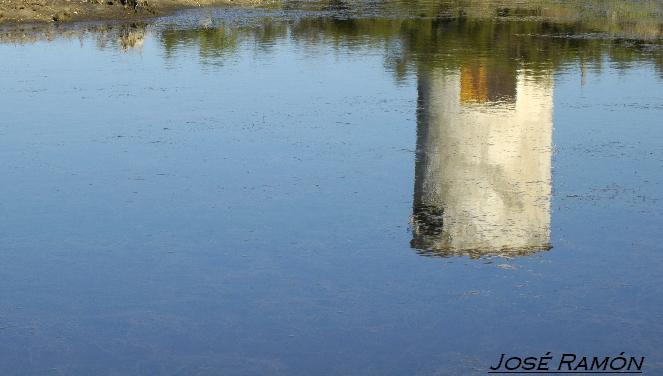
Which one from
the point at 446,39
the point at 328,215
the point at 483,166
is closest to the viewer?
the point at 328,215

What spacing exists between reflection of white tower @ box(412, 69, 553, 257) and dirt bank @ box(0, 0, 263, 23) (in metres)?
11.2

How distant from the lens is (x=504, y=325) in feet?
21.8

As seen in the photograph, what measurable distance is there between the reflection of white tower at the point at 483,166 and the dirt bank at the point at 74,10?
11217 mm

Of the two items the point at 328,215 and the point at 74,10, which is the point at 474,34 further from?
→ the point at 328,215

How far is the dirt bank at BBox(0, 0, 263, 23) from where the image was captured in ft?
76.3

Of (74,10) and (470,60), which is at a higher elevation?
(74,10)

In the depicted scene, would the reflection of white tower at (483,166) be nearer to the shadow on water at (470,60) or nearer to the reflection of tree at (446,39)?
the shadow on water at (470,60)

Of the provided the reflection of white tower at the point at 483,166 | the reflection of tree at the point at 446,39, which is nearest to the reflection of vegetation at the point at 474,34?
the reflection of tree at the point at 446,39

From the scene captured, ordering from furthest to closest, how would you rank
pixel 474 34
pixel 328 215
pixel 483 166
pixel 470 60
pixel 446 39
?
pixel 474 34 < pixel 446 39 < pixel 470 60 < pixel 483 166 < pixel 328 215

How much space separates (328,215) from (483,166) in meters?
1.96

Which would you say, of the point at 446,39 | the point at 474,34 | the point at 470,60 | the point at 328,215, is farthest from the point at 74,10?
the point at 328,215

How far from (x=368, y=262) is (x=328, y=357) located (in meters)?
1.70

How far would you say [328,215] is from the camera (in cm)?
891

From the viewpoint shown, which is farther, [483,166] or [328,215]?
[483,166]
